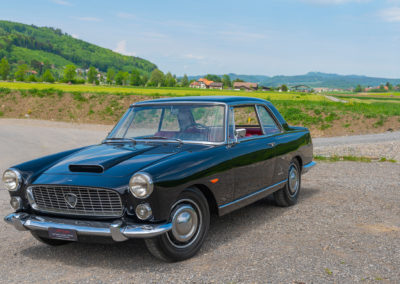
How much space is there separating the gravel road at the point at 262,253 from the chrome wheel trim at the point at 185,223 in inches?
8.7

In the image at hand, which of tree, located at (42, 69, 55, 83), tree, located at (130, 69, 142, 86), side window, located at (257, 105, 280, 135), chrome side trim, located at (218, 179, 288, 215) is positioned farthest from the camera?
tree, located at (130, 69, 142, 86)

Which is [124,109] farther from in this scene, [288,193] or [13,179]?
[13,179]

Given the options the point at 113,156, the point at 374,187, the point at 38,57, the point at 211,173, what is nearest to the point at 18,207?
the point at 113,156

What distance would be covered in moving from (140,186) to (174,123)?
5.22 feet

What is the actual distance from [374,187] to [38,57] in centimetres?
20677

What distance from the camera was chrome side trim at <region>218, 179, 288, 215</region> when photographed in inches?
186

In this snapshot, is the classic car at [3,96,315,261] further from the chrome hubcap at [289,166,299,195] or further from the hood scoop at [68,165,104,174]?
the chrome hubcap at [289,166,299,195]

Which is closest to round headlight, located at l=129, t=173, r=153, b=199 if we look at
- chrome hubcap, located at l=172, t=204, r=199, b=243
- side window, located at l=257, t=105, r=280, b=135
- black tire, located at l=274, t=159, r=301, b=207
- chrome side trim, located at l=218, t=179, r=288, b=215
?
chrome hubcap, located at l=172, t=204, r=199, b=243

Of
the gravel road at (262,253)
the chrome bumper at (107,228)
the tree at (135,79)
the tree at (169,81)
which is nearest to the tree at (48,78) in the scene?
the tree at (135,79)

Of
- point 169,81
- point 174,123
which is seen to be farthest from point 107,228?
point 169,81

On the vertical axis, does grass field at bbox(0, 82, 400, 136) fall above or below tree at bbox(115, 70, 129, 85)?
below

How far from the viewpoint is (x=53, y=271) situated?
13.2 ft

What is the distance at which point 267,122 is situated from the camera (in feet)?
20.1

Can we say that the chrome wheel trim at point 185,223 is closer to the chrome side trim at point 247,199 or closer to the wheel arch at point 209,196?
the wheel arch at point 209,196
